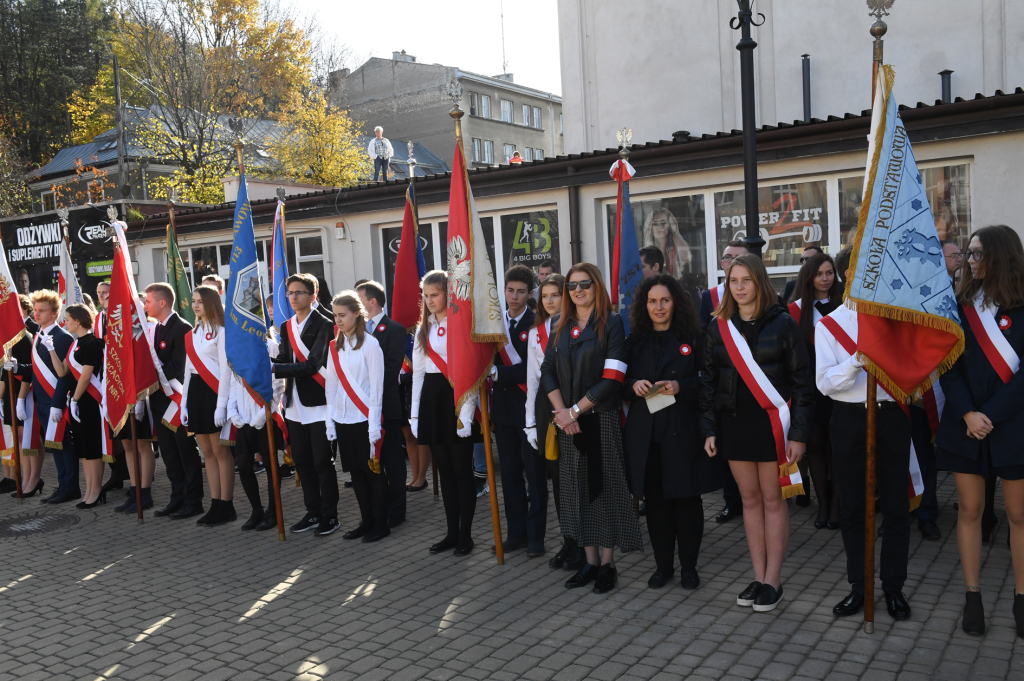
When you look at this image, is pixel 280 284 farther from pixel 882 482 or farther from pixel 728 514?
pixel 882 482

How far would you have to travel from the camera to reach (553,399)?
5402 mm

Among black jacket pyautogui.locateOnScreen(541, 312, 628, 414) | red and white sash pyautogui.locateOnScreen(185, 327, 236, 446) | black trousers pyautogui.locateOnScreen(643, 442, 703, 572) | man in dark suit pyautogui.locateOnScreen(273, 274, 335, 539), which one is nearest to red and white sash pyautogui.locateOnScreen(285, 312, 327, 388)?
man in dark suit pyautogui.locateOnScreen(273, 274, 335, 539)

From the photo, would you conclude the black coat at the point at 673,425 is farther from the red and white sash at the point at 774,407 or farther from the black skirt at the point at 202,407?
the black skirt at the point at 202,407

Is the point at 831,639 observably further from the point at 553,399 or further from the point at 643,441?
the point at 553,399

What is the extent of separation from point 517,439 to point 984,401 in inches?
123

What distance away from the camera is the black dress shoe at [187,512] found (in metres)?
7.86

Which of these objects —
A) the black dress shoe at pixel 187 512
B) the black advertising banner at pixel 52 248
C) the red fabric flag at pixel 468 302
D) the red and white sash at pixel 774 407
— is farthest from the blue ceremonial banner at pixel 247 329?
the black advertising banner at pixel 52 248

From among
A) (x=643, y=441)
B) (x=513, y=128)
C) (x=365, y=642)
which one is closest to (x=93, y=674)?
(x=365, y=642)

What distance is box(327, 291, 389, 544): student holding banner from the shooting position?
21.9ft

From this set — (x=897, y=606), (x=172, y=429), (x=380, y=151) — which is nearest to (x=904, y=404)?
(x=897, y=606)

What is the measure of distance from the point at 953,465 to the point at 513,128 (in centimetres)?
4922

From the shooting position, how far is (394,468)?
281 inches

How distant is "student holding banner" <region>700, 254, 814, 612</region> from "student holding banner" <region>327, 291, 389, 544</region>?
286 centimetres

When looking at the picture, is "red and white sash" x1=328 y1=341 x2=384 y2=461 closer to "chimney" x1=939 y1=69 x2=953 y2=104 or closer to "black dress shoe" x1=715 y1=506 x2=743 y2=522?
"black dress shoe" x1=715 y1=506 x2=743 y2=522
